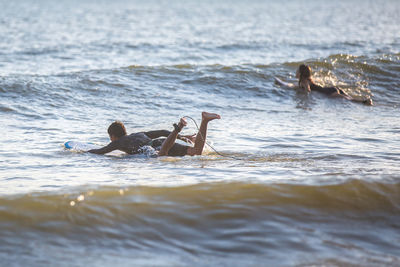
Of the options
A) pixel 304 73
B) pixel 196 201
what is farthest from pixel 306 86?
pixel 196 201

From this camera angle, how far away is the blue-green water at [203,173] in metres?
4.83

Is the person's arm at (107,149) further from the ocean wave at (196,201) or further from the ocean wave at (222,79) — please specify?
the ocean wave at (222,79)

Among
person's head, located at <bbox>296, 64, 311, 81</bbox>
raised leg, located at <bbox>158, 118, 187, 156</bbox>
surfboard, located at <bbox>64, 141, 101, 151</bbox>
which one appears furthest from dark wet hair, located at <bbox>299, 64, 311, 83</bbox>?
surfboard, located at <bbox>64, 141, 101, 151</bbox>

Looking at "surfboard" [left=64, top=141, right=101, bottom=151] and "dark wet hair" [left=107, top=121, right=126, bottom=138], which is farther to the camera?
"surfboard" [left=64, top=141, right=101, bottom=151]

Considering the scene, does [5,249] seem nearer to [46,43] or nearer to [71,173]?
[71,173]

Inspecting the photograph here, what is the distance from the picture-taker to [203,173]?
7.05 metres

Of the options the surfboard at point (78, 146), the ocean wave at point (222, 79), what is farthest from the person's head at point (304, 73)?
the surfboard at point (78, 146)

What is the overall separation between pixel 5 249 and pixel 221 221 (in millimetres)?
2100

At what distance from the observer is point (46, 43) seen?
24.5 metres

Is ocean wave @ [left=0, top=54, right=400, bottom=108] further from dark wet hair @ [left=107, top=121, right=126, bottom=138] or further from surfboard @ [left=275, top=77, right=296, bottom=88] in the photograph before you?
dark wet hair @ [left=107, top=121, right=126, bottom=138]

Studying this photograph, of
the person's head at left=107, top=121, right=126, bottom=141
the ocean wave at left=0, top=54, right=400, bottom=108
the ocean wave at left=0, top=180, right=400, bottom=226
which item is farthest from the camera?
the ocean wave at left=0, top=54, right=400, bottom=108

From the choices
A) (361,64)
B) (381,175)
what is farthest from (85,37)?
(381,175)

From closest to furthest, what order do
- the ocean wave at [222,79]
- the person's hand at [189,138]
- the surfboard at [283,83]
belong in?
the person's hand at [189,138], the ocean wave at [222,79], the surfboard at [283,83]

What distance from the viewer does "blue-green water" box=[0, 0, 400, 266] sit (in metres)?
4.83
